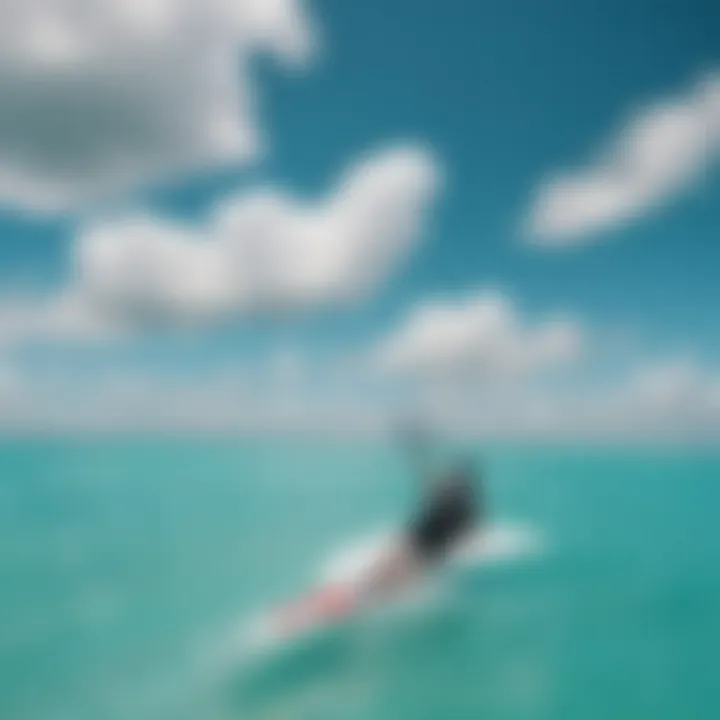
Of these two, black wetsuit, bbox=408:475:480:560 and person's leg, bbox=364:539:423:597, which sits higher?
black wetsuit, bbox=408:475:480:560

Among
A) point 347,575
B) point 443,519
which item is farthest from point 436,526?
point 347,575

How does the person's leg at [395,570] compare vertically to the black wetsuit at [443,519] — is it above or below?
below

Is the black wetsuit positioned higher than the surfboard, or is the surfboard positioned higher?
the black wetsuit

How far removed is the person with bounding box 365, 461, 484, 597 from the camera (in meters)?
4.73

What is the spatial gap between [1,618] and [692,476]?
815 cm

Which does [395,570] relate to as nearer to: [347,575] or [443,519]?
[347,575]

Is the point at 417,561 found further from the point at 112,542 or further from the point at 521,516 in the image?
the point at 112,542

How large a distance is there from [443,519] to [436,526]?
92 millimetres

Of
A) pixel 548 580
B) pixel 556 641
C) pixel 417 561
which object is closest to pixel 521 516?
pixel 548 580

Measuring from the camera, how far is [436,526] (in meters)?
5.11

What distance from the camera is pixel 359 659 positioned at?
12.3 feet

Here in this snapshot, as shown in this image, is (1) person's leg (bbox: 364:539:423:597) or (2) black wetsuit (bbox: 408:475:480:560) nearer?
(1) person's leg (bbox: 364:539:423:597)

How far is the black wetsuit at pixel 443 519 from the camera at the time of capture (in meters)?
5.01

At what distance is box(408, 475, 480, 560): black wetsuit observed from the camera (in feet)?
16.4
